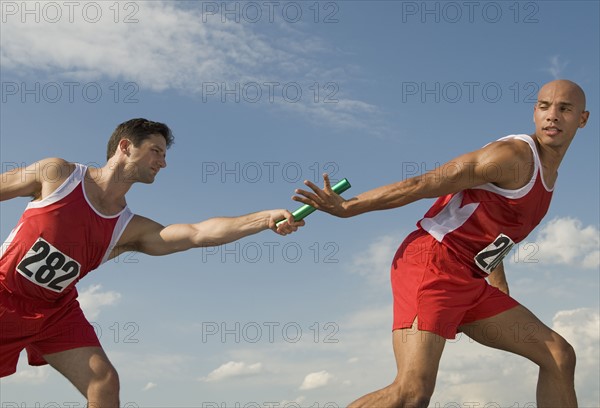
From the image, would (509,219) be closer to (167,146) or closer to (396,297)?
(396,297)

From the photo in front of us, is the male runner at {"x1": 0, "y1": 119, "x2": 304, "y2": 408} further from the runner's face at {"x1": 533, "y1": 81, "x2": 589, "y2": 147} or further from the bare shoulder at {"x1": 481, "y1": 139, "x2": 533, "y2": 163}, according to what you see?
the runner's face at {"x1": 533, "y1": 81, "x2": 589, "y2": 147}

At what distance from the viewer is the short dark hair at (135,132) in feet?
22.7

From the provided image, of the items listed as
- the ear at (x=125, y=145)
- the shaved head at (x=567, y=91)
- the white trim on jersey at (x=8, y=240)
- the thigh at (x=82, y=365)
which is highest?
the shaved head at (x=567, y=91)

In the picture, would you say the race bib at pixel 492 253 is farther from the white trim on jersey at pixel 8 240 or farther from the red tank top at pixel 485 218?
the white trim on jersey at pixel 8 240

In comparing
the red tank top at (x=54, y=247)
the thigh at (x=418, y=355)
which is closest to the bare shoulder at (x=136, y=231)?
the red tank top at (x=54, y=247)

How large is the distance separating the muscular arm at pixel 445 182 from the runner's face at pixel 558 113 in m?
0.40

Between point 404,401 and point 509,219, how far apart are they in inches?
72.6

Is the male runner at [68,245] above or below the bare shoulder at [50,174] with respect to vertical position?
below

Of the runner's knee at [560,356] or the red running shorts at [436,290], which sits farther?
the runner's knee at [560,356]

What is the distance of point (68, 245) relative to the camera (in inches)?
248

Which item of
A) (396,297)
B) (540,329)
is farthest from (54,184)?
(540,329)

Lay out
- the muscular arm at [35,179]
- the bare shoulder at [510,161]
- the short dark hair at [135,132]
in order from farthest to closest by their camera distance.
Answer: the short dark hair at [135,132] → the muscular arm at [35,179] → the bare shoulder at [510,161]

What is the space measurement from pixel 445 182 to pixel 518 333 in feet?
5.32

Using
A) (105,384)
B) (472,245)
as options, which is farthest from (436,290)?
(105,384)
